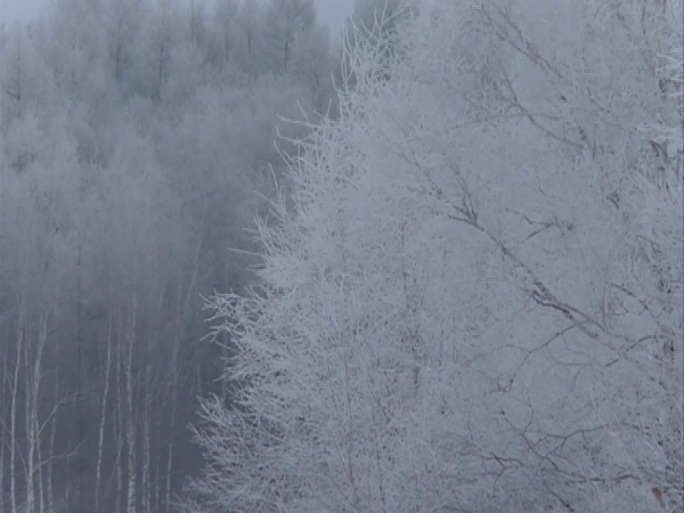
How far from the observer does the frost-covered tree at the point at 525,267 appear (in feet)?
18.3

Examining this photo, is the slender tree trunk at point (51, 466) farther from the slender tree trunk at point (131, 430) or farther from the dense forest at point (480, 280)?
the slender tree trunk at point (131, 430)

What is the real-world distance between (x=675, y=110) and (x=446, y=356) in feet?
10.2

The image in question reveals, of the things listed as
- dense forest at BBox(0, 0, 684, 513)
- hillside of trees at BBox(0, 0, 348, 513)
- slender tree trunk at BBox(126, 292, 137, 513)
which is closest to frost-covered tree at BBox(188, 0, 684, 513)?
dense forest at BBox(0, 0, 684, 513)

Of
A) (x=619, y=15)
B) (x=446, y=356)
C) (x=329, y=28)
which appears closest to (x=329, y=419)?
(x=446, y=356)

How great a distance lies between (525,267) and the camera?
635 cm

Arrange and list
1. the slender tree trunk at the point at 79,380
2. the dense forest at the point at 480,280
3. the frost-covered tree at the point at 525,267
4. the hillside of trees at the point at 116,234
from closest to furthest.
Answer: the frost-covered tree at the point at 525,267 → the dense forest at the point at 480,280 → the hillside of trees at the point at 116,234 → the slender tree trunk at the point at 79,380

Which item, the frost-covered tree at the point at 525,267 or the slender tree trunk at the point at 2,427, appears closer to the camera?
the frost-covered tree at the point at 525,267

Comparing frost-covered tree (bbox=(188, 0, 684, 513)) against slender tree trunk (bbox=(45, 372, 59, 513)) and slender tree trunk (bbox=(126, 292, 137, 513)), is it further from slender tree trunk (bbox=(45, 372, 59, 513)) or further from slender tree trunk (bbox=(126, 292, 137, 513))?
slender tree trunk (bbox=(45, 372, 59, 513))

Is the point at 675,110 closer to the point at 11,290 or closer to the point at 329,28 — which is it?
the point at 11,290

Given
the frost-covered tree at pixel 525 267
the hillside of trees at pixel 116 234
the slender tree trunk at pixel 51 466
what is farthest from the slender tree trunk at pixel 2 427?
the frost-covered tree at pixel 525 267

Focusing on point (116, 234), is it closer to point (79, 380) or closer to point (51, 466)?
point (79, 380)

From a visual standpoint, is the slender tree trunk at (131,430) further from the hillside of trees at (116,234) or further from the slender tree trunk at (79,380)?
the slender tree trunk at (79,380)

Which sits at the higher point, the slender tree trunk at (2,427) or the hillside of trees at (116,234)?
the hillside of trees at (116,234)

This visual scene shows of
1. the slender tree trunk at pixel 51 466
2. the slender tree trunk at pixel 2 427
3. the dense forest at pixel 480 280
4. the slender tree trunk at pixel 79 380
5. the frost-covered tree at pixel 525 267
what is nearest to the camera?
the frost-covered tree at pixel 525 267
